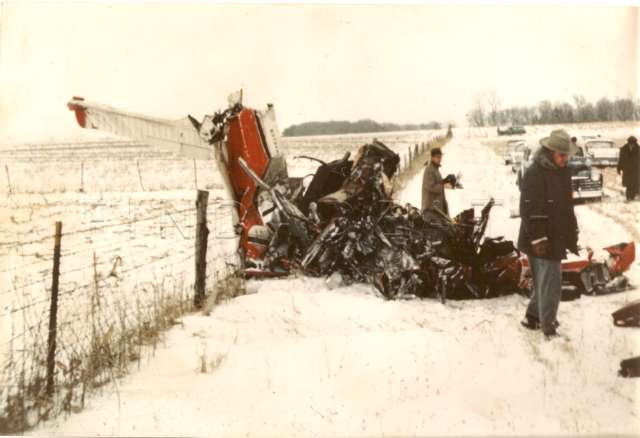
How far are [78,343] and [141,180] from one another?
2066 millimetres

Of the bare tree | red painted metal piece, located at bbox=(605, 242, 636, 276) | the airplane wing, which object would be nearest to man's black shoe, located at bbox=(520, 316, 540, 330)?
red painted metal piece, located at bbox=(605, 242, 636, 276)

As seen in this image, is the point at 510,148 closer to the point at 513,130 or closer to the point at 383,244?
the point at 513,130

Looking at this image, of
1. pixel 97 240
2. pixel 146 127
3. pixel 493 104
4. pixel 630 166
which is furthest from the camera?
pixel 97 240

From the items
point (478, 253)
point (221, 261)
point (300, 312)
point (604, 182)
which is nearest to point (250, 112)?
point (221, 261)

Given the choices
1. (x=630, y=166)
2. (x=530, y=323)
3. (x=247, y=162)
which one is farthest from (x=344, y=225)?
(x=630, y=166)

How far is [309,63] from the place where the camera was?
13.4 ft

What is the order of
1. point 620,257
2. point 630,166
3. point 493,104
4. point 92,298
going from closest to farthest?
1. point 92,298
2. point 620,257
3. point 630,166
4. point 493,104

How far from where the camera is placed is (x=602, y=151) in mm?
3926

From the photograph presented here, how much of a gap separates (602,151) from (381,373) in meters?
2.21

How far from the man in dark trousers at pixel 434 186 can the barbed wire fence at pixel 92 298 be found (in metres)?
1.60

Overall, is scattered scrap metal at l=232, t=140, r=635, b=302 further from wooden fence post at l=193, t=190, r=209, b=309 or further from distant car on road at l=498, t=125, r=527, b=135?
distant car on road at l=498, t=125, r=527, b=135

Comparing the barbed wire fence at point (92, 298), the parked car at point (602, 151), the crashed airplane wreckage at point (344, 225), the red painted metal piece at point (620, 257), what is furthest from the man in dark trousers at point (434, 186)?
the barbed wire fence at point (92, 298)

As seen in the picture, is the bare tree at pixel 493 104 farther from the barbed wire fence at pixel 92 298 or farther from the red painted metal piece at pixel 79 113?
the red painted metal piece at pixel 79 113

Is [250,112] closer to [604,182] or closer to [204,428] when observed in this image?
[204,428]
